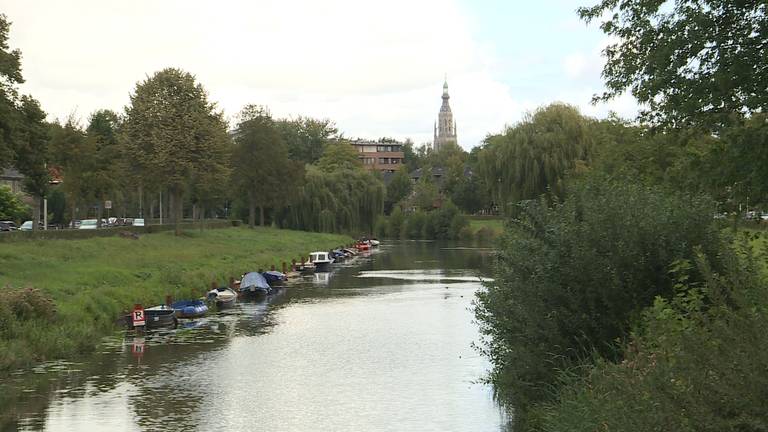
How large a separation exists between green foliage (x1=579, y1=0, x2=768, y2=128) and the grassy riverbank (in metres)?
21.0

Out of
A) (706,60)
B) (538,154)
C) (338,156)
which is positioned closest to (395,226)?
(338,156)

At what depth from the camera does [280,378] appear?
29.2 m

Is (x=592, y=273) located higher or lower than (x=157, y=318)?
higher

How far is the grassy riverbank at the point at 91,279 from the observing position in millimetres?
30766

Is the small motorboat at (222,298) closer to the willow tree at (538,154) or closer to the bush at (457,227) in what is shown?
the willow tree at (538,154)

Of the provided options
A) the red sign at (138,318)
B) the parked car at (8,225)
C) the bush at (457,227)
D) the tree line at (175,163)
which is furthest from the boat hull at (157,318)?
the bush at (457,227)

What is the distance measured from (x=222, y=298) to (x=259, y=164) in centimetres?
5409

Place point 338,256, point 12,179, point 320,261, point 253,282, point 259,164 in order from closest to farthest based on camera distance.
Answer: point 253,282 < point 320,261 < point 338,256 < point 259,164 < point 12,179

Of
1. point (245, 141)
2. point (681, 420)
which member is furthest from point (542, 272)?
point (245, 141)

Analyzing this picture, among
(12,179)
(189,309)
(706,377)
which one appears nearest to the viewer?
(706,377)

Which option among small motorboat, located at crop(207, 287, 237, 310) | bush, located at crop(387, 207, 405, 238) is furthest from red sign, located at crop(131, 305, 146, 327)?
bush, located at crop(387, 207, 405, 238)

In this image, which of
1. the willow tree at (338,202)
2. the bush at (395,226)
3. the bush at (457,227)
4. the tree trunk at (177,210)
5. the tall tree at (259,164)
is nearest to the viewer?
the tree trunk at (177,210)

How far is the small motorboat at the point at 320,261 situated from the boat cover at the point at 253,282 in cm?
1963

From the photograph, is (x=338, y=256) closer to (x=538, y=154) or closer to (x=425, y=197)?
(x=538, y=154)
